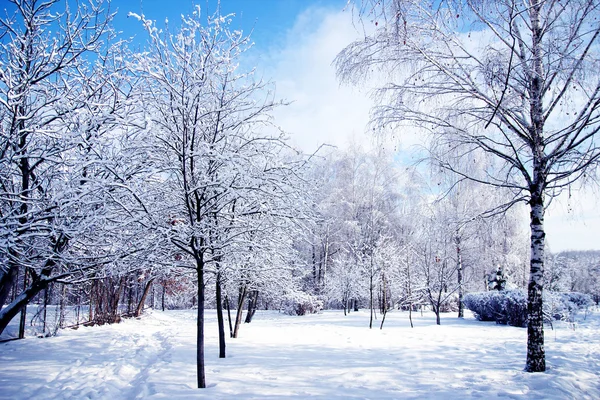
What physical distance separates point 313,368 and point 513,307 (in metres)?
11.1

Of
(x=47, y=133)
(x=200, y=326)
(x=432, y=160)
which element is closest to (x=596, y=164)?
(x=432, y=160)

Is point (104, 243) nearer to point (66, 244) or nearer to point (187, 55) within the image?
point (66, 244)

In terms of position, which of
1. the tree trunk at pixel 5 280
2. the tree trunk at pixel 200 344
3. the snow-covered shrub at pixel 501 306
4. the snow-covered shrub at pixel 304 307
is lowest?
the snow-covered shrub at pixel 304 307

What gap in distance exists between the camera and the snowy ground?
498 cm

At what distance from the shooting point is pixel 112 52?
18.8 feet

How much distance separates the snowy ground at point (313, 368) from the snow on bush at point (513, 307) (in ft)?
8.20

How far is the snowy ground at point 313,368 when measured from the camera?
196 inches

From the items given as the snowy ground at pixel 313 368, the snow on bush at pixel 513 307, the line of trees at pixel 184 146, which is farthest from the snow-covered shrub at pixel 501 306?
the line of trees at pixel 184 146

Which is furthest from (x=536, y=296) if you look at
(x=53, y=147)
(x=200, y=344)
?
(x=53, y=147)

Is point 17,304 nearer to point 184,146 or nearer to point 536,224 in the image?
point 184,146

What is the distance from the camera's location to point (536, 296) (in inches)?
224

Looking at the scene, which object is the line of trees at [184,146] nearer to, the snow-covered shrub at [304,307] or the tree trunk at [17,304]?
the tree trunk at [17,304]

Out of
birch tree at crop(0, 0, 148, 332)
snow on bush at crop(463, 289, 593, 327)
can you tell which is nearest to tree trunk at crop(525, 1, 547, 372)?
→ birch tree at crop(0, 0, 148, 332)

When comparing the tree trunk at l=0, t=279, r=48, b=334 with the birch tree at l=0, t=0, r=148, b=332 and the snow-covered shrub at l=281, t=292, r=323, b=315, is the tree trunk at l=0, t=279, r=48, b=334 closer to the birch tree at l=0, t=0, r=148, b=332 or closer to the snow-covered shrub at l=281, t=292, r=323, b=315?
the birch tree at l=0, t=0, r=148, b=332
